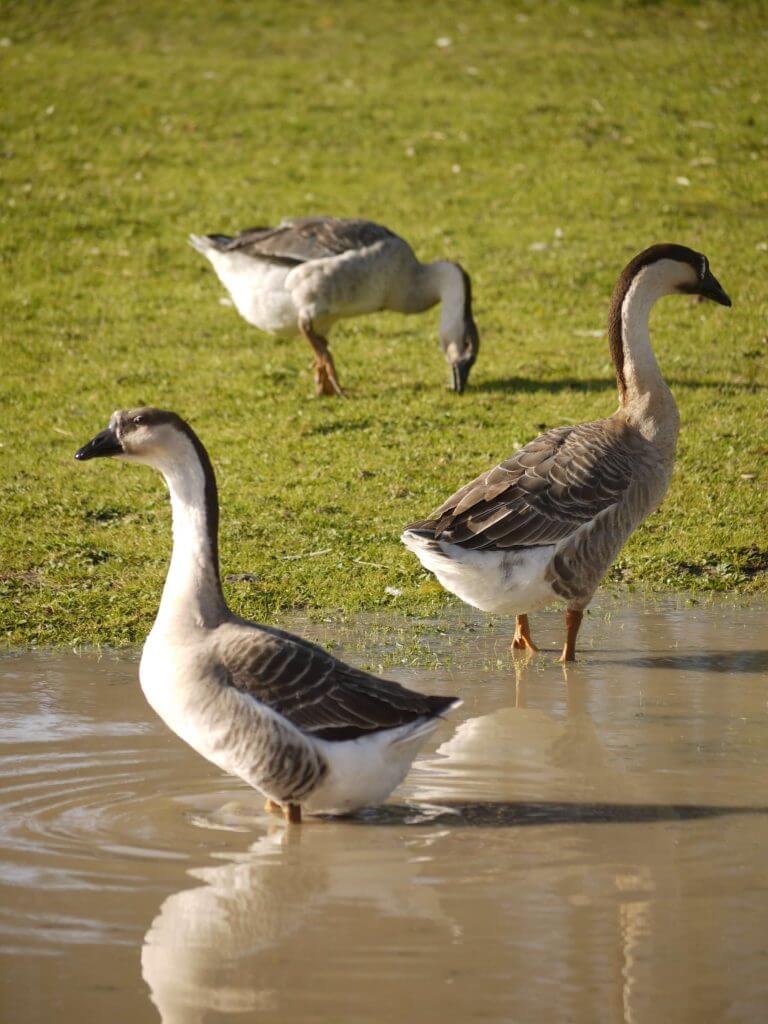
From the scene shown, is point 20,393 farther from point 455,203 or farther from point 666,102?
point 666,102

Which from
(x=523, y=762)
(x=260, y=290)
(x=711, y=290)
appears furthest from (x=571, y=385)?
(x=523, y=762)

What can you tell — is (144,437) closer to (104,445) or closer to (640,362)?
(104,445)

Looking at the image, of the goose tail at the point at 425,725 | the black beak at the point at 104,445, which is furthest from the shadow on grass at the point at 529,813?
the black beak at the point at 104,445

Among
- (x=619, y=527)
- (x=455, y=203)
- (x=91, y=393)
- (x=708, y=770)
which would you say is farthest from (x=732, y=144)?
(x=708, y=770)

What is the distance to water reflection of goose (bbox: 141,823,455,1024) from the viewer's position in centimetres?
419

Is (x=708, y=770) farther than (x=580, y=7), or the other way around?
(x=580, y=7)

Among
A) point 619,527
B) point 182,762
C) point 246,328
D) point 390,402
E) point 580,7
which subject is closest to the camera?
point 182,762

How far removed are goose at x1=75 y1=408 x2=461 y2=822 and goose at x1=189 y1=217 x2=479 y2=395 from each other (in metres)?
7.07

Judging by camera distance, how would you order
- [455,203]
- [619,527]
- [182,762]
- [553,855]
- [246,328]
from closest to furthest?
[553,855] → [182,762] → [619,527] → [246,328] → [455,203]

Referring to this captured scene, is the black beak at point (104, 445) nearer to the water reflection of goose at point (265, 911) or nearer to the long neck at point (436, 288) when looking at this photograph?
the water reflection of goose at point (265, 911)

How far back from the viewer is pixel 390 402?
12.2 meters

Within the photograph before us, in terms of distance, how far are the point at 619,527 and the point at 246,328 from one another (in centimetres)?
757

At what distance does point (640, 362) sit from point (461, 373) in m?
4.41

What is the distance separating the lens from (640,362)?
26.8ft
